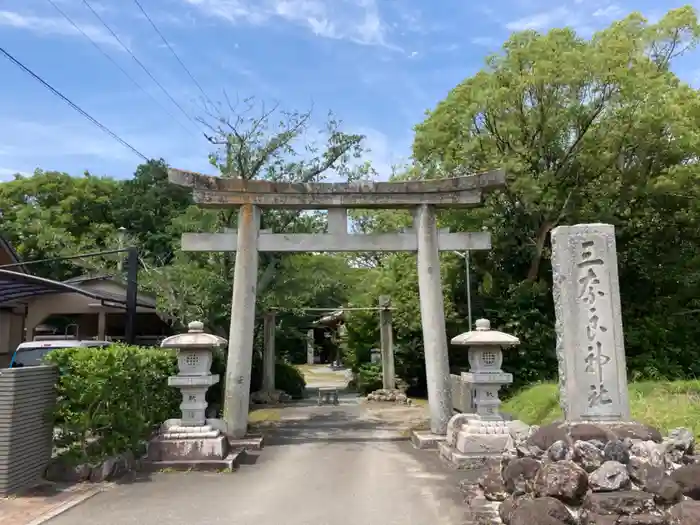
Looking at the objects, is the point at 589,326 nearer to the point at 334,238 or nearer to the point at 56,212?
the point at 334,238

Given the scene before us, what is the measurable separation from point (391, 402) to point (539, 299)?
20.9ft

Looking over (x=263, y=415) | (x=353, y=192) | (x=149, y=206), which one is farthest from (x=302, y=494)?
(x=149, y=206)

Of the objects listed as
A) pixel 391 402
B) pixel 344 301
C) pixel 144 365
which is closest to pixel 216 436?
pixel 144 365

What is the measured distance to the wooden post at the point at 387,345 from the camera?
72.6 feet

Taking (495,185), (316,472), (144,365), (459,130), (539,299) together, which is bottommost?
(316,472)

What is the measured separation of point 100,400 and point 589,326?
272 inches

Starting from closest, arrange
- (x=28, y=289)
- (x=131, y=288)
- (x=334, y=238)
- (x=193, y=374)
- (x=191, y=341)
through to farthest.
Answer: (x=191, y=341) → (x=193, y=374) → (x=334, y=238) → (x=131, y=288) → (x=28, y=289)

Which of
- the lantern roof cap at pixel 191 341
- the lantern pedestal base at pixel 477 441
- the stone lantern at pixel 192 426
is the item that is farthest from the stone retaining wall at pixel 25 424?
the lantern pedestal base at pixel 477 441

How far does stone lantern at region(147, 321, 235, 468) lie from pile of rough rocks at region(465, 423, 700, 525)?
199 inches

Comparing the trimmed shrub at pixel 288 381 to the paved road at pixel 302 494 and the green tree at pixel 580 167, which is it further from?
the paved road at pixel 302 494

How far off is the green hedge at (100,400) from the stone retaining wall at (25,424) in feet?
0.61

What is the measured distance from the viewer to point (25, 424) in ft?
25.4

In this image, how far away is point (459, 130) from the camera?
18.3 meters

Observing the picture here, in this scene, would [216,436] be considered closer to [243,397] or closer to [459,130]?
[243,397]
